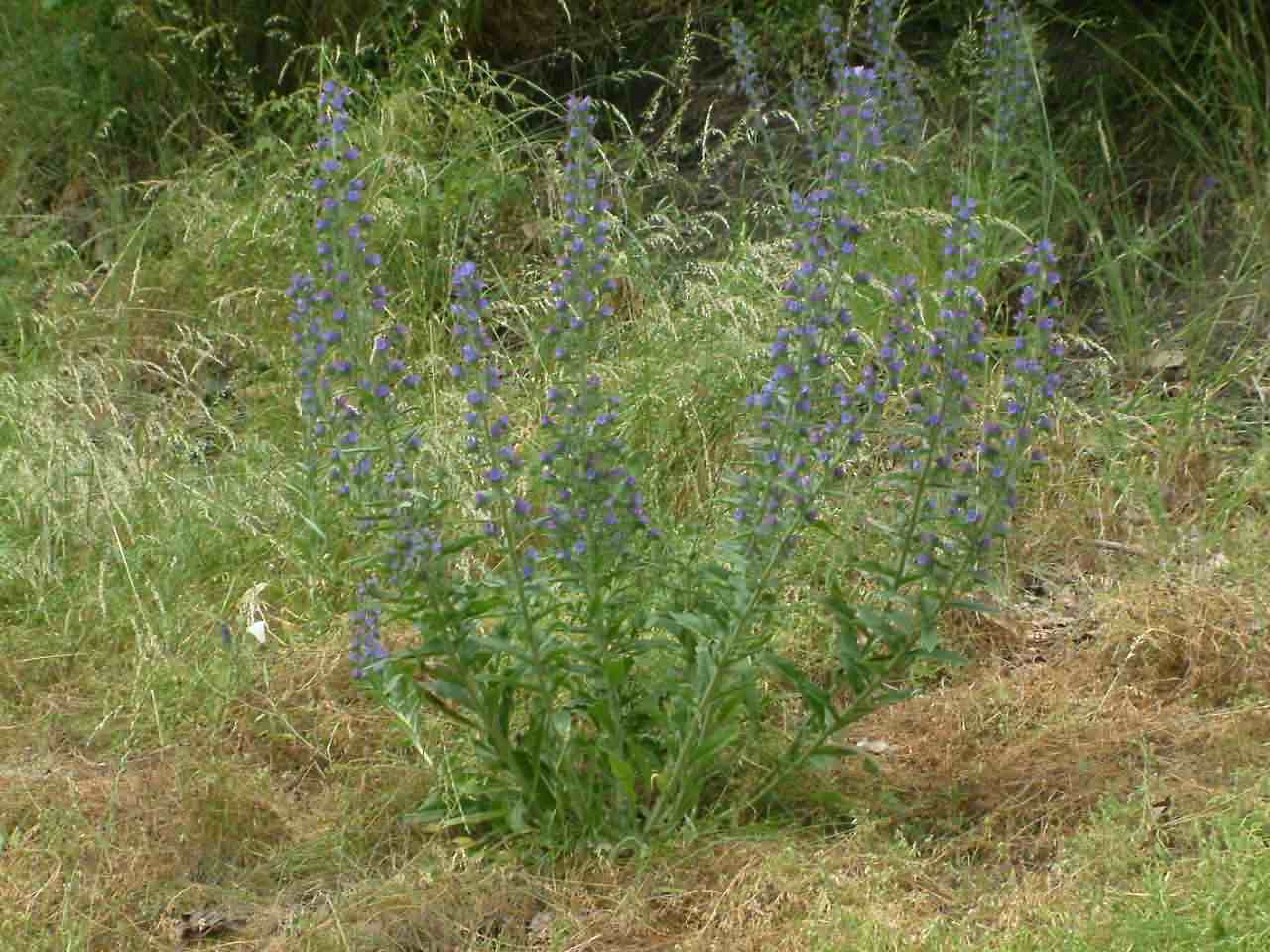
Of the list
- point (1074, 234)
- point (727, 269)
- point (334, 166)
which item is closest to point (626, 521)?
point (334, 166)

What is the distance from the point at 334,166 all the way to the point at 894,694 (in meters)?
1.41

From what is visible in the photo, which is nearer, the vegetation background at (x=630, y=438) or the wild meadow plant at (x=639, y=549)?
the wild meadow plant at (x=639, y=549)

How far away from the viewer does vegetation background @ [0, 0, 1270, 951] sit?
3186 millimetres

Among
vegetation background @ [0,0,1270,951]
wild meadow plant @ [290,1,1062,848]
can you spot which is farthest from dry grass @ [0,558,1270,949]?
wild meadow plant @ [290,1,1062,848]

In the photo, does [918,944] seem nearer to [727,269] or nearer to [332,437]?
[332,437]

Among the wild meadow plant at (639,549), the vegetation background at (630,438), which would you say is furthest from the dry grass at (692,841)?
the wild meadow plant at (639,549)

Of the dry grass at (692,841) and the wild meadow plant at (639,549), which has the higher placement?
the wild meadow plant at (639,549)

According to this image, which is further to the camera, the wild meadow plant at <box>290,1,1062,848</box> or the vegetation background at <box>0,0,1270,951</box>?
the vegetation background at <box>0,0,1270,951</box>

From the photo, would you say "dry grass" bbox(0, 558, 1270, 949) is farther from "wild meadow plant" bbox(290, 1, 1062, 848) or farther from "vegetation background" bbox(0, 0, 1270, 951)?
"wild meadow plant" bbox(290, 1, 1062, 848)

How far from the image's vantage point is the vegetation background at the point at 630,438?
3.19 metres

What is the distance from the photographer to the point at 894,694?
321 cm

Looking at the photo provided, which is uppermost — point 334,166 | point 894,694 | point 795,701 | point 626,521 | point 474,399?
point 334,166

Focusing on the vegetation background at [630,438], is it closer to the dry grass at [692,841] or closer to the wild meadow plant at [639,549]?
the dry grass at [692,841]

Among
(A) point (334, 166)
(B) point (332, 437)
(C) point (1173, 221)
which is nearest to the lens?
(A) point (334, 166)
